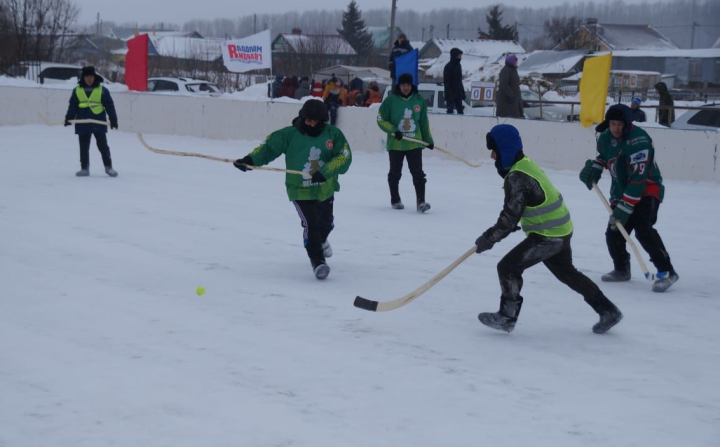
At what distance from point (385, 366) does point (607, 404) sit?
1.28 meters

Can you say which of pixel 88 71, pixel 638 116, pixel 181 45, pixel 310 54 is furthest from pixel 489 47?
pixel 88 71

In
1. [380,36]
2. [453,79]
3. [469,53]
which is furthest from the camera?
[380,36]

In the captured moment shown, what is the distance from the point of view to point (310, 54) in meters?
51.2

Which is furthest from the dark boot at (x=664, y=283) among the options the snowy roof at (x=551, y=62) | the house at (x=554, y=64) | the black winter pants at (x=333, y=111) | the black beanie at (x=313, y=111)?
the snowy roof at (x=551, y=62)

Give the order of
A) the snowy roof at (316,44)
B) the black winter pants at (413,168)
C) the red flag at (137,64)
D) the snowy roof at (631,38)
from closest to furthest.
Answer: the black winter pants at (413,168)
the red flag at (137,64)
the snowy roof at (316,44)
the snowy roof at (631,38)

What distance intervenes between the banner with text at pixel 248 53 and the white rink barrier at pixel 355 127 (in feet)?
4.14

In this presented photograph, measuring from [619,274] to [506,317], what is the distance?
214 centimetres

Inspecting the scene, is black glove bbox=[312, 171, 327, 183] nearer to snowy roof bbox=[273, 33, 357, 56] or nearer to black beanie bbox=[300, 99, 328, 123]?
black beanie bbox=[300, 99, 328, 123]

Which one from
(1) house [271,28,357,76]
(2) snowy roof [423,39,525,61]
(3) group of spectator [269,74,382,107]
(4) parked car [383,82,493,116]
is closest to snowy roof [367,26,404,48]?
(2) snowy roof [423,39,525,61]

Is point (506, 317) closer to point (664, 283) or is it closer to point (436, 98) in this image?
point (664, 283)

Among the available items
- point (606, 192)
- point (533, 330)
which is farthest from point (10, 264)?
point (606, 192)

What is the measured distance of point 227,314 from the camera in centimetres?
636

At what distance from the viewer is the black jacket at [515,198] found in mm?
5625

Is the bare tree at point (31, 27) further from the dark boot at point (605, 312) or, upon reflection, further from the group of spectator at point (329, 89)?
the dark boot at point (605, 312)
